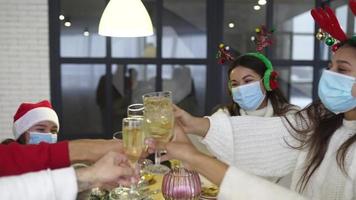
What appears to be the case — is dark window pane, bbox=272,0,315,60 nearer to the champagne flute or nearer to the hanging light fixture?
the hanging light fixture

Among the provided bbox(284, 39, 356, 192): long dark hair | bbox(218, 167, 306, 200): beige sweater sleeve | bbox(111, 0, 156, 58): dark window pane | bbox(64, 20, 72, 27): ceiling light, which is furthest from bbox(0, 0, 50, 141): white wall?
bbox(218, 167, 306, 200): beige sweater sleeve

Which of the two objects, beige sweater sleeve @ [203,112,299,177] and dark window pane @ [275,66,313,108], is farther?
dark window pane @ [275,66,313,108]

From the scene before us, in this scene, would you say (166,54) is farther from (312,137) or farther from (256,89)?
(312,137)

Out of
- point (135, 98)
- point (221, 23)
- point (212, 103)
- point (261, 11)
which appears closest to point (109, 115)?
point (135, 98)

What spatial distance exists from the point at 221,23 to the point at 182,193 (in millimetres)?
3654

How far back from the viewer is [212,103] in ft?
→ 17.5

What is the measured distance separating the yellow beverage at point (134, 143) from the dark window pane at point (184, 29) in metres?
3.74

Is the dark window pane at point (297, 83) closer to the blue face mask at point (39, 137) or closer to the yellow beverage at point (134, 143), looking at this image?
the blue face mask at point (39, 137)

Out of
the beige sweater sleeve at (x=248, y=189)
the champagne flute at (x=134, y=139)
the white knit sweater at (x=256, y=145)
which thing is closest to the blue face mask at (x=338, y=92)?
the white knit sweater at (x=256, y=145)

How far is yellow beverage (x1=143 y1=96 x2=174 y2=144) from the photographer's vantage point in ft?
4.97

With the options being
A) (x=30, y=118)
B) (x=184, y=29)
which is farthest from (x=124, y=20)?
(x=184, y=29)

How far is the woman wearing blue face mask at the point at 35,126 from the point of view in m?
2.50

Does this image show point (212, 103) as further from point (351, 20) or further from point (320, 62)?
point (351, 20)

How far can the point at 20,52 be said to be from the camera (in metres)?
4.91
